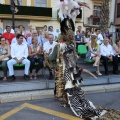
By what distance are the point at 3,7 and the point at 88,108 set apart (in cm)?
1781

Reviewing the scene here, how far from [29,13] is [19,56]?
14.9 m

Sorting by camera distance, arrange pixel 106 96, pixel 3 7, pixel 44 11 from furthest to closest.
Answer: pixel 44 11 → pixel 3 7 → pixel 106 96

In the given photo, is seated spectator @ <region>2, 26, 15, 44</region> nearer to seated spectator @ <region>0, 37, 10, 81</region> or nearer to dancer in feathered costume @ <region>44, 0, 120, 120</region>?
seated spectator @ <region>0, 37, 10, 81</region>

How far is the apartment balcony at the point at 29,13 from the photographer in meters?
20.1

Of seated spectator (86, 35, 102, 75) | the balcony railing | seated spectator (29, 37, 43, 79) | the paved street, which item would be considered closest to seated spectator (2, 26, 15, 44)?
seated spectator (29, 37, 43, 79)

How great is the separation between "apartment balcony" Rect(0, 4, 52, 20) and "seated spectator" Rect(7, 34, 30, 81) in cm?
1412

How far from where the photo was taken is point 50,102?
17.4ft

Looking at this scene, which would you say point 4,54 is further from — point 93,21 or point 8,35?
point 93,21

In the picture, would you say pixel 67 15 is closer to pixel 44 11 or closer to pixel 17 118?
pixel 17 118

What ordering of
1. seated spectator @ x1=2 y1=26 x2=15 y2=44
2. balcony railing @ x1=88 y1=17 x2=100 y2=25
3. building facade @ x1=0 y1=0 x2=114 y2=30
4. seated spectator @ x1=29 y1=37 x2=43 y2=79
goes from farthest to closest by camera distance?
1. balcony railing @ x1=88 y1=17 x2=100 y2=25
2. building facade @ x1=0 y1=0 x2=114 y2=30
3. seated spectator @ x1=2 y1=26 x2=15 y2=44
4. seated spectator @ x1=29 y1=37 x2=43 y2=79

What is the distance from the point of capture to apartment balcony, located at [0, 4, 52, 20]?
20.1m

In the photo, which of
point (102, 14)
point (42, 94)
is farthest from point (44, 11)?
point (42, 94)

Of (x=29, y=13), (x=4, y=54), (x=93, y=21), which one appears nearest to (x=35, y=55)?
(x=4, y=54)

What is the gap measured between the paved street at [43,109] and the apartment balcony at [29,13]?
53.9ft
